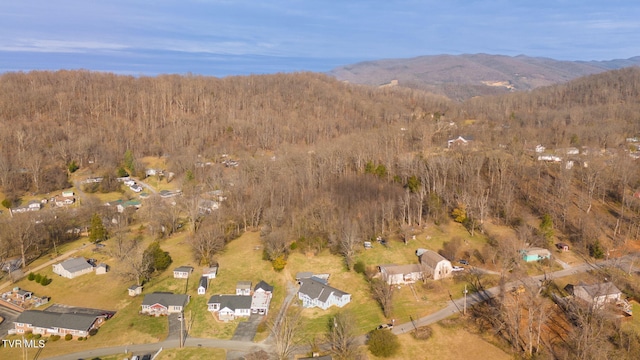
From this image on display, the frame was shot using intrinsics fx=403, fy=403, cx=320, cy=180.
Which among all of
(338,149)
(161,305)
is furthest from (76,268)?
(338,149)

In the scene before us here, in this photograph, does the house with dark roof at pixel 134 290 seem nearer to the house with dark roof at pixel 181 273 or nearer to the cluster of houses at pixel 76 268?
the house with dark roof at pixel 181 273

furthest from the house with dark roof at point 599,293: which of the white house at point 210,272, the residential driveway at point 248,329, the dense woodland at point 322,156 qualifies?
the white house at point 210,272

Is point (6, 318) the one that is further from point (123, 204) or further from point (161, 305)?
point (123, 204)

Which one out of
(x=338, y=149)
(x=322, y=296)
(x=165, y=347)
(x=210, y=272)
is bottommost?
(x=165, y=347)

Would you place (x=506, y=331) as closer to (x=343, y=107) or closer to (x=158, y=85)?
(x=343, y=107)

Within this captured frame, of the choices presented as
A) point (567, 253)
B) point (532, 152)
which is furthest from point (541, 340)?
point (532, 152)

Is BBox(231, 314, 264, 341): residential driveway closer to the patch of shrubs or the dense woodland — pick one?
the dense woodland

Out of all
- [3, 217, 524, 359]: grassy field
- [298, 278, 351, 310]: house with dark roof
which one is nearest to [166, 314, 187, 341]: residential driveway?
[3, 217, 524, 359]: grassy field
